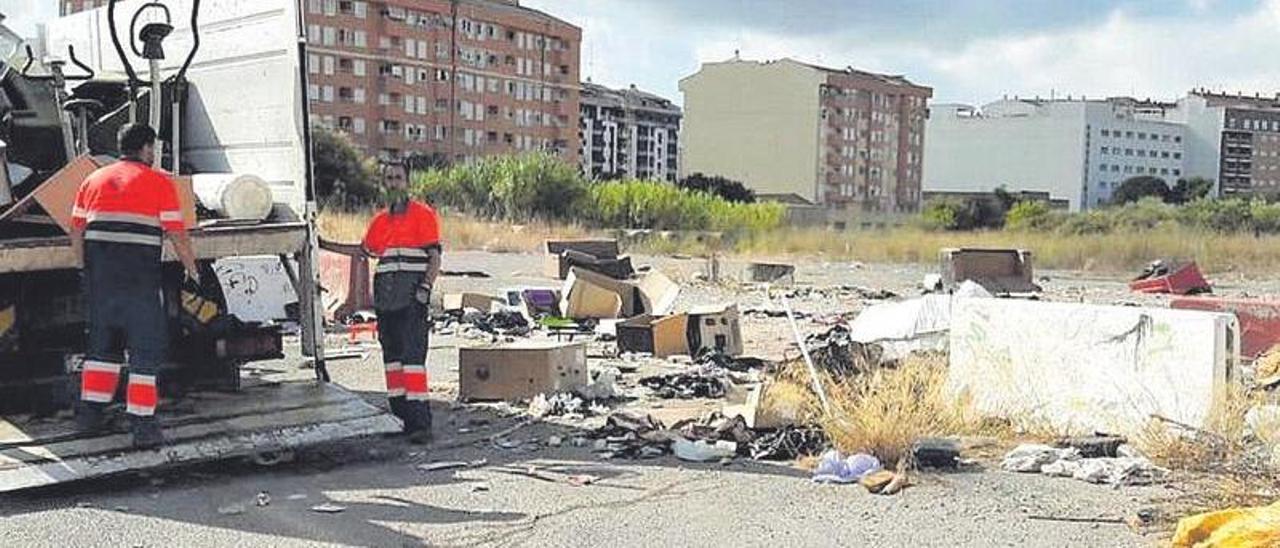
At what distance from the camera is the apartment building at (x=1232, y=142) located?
13025 cm

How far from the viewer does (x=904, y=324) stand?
1100 centimetres

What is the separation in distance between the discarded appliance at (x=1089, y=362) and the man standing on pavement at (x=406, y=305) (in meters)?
3.29

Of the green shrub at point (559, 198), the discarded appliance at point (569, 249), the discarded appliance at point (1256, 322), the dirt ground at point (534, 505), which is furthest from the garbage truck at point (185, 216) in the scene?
the green shrub at point (559, 198)

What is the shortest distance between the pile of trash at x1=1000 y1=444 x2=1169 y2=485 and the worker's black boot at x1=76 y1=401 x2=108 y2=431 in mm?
4532

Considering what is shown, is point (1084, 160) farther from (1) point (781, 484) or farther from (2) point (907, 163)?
(1) point (781, 484)

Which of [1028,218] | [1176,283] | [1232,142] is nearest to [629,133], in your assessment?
[1232,142]

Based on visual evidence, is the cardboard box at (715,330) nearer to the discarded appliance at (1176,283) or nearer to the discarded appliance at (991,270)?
the discarded appliance at (991,270)

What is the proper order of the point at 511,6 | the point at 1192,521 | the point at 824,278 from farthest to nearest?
the point at 511,6 → the point at 824,278 → the point at 1192,521

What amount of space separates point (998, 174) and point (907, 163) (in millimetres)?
11144

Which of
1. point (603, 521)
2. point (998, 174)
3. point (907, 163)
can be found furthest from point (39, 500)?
point (998, 174)

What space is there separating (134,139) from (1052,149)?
387 ft

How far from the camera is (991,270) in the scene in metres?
22.2

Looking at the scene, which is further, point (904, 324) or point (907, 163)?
point (907, 163)

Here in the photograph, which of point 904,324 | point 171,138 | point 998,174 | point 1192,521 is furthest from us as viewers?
point 998,174
